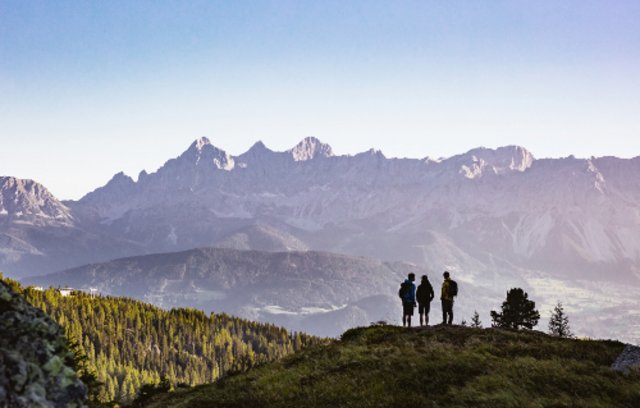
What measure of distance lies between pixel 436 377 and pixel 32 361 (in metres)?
16.6

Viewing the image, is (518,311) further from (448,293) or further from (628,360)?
(628,360)

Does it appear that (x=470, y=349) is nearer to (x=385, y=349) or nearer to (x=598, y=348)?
(x=385, y=349)

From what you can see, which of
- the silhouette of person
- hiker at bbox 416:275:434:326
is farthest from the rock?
hiker at bbox 416:275:434:326

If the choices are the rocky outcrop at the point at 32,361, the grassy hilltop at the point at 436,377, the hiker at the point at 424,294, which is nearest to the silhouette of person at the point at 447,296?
the hiker at the point at 424,294

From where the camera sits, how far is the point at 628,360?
81.9ft

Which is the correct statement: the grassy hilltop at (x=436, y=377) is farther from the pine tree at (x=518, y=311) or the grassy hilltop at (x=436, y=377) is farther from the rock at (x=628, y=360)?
the pine tree at (x=518, y=311)

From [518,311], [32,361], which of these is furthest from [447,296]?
[518,311]

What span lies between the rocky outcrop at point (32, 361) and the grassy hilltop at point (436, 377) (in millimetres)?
9855

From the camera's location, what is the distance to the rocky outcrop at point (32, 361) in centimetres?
1218

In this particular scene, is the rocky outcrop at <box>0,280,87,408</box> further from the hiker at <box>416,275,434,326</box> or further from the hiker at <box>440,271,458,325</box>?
the hiker at <box>440,271,458,325</box>

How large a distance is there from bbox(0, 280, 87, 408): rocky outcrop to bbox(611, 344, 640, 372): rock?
22836 mm

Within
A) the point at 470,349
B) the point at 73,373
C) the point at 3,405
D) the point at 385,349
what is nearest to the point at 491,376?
the point at 470,349

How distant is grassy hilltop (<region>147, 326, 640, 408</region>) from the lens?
20.7 meters

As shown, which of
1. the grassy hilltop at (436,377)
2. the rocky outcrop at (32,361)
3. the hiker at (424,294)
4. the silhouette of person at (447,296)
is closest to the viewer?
the rocky outcrop at (32,361)
